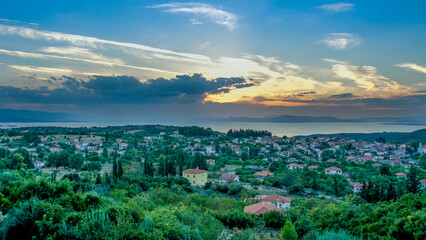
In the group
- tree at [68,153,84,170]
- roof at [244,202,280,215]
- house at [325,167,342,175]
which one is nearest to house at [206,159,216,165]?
house at [325,167,342,175]

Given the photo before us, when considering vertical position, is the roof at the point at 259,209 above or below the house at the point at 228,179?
above

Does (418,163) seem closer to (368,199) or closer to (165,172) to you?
(368,199)

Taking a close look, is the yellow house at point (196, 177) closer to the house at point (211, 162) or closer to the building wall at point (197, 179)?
the building wall at point (197, 179)

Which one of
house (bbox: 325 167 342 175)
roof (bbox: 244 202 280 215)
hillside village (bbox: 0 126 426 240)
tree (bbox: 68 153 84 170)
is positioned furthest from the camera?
house (bbox: 325 167 342 175)

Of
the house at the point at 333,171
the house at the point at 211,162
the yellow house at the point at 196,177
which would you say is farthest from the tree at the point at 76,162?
the house at the point at 333,171

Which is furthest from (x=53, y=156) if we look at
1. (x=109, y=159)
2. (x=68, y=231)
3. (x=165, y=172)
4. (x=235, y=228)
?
(x=68, y=231)

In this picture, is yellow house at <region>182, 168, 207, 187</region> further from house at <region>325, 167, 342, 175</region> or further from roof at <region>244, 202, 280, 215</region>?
house at <region>325, 167, 342, 175</region>

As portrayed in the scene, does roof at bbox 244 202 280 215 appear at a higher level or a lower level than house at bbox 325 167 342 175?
higher

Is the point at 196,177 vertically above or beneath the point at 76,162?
beneath

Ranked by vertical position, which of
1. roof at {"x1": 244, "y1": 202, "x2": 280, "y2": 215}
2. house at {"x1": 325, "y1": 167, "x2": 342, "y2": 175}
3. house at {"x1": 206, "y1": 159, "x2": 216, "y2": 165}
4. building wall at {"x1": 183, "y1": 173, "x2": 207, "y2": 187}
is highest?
roof at {"x1": 244, "y1": 202, "x2": 280, "y2": 215}

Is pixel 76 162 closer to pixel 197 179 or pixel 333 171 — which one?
pixel 197 179

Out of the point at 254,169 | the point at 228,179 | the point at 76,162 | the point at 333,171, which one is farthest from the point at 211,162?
the point at 76,162
